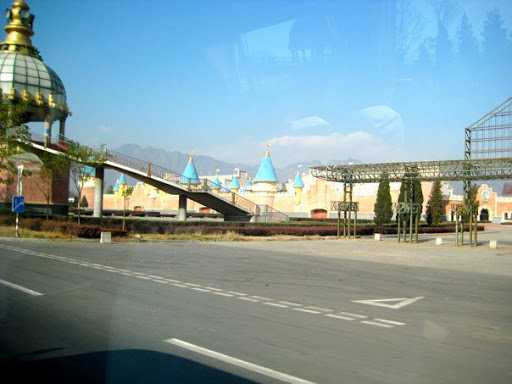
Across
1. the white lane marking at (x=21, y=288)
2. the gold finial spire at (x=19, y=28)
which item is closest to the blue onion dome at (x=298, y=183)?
the gold finial spire at (x=19, y=28)

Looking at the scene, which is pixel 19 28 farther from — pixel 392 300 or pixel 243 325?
pixel 243 325

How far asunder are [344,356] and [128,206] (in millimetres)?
80770

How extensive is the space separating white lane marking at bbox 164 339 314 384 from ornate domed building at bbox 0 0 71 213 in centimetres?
3255

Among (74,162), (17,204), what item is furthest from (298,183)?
(17,204)

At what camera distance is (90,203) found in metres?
89.3

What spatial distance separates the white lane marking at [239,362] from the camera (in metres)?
5.24

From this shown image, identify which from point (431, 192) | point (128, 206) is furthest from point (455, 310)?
point (128, 206)

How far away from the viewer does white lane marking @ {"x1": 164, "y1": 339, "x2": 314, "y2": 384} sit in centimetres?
524

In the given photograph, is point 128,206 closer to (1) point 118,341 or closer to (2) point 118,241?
(2) point 118,241

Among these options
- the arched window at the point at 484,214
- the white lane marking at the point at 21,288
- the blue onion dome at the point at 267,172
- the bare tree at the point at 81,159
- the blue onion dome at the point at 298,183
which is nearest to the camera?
the white lane marking at the point at 21,288

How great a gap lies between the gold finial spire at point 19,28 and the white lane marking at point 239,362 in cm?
4010

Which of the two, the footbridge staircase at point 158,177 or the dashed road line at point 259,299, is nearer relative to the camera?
the dashed road line at point 259,299

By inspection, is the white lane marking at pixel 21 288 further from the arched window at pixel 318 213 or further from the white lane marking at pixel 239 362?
the arched window at pixel 318 213

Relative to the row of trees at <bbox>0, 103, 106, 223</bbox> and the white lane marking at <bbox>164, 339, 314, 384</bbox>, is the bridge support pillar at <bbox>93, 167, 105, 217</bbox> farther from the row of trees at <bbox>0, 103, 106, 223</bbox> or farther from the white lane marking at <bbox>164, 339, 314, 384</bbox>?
the white lane marking at <bbox>164, 339, 314, 384</bbox>
